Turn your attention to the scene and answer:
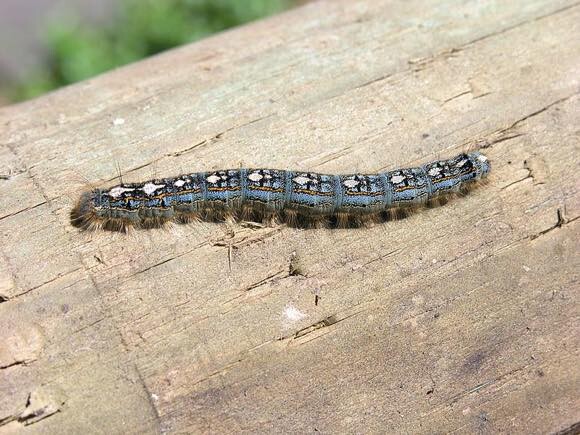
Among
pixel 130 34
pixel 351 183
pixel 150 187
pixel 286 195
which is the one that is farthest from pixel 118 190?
pixel 130 34

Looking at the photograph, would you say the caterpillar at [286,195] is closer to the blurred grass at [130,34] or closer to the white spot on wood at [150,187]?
the white spot on wood at [150,187]

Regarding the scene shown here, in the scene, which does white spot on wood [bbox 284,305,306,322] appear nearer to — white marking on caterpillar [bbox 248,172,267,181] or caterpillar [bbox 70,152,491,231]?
caterpillar [bbox 70,152,491,231]

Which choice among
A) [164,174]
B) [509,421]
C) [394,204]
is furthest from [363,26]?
[509,421]

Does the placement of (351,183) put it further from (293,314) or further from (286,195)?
(293,314)

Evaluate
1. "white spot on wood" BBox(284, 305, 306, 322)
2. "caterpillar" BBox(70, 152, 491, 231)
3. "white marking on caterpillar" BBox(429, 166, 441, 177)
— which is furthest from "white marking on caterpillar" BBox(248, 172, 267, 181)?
"white marking on caterpillar" BBox(429, 166, 441, 177)

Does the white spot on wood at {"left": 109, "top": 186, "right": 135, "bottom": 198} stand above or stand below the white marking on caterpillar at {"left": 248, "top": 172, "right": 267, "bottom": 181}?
above

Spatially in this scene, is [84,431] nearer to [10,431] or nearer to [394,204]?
[10,431]

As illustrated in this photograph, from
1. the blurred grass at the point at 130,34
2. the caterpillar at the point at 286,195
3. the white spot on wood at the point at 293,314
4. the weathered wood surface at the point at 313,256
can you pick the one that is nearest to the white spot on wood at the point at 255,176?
the caterpillar at the point at 286,195
